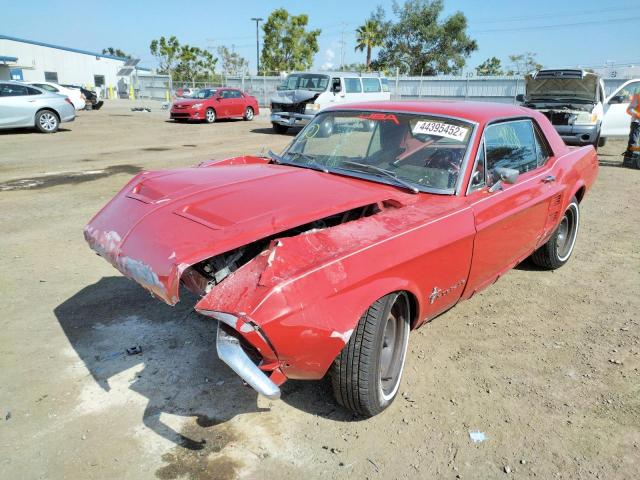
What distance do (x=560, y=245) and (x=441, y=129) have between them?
2.28 metres

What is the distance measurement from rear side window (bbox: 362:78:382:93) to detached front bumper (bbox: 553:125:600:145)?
7.94m

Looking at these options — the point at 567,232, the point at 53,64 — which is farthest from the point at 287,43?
the point at 567,232

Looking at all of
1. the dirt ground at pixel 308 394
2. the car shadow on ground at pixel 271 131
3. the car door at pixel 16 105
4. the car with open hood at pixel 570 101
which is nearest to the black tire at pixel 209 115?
the car shadow on ground at pixel 271 131

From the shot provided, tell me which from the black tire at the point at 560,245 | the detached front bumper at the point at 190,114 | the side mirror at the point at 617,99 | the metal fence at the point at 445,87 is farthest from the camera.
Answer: the metal fence at the point at 445,87

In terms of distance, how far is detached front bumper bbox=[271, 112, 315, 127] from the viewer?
1595 cm

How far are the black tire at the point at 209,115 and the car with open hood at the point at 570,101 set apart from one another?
12251mm

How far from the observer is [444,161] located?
3381 millimetres

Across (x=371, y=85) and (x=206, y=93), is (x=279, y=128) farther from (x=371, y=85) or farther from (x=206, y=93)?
(x=206, y=93)

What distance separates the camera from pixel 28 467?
2.31 m

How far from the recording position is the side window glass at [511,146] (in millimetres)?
3609

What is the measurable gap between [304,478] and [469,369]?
1436 mm

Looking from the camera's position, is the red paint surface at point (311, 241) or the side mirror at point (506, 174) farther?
the side mirror at point (506, 174)

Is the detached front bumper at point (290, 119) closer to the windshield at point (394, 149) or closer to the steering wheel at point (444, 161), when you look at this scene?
the windshield at point (394, 149)

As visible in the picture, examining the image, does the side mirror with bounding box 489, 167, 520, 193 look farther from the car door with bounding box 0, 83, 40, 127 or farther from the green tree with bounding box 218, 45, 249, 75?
the green tree with bounding box 218, 45, 249, 75
